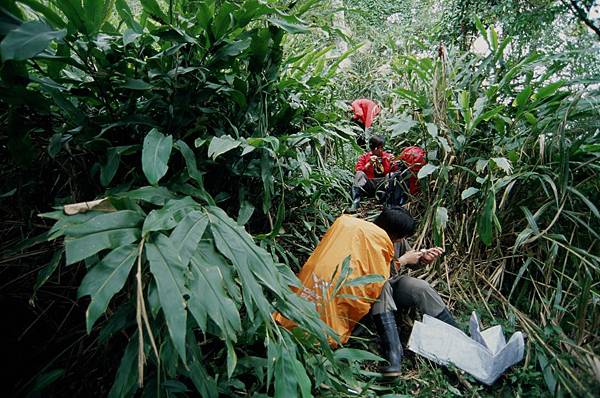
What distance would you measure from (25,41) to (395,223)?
148 cm

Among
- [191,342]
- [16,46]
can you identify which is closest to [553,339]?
[191,342]

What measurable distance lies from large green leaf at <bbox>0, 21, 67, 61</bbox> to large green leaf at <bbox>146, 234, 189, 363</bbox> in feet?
1.46

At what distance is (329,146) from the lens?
104 inches

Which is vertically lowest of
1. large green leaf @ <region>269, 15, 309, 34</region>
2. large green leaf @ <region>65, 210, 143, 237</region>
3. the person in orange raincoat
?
the person in orange raincoat

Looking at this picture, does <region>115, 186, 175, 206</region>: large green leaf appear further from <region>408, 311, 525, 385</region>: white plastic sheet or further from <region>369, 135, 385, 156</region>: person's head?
<region>369, 135, 385, 156</region>: person's head

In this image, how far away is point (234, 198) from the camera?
65.9 inches

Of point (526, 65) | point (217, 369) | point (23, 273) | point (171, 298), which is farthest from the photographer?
point (526, 65)

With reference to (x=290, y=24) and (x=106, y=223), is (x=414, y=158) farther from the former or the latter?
(x=106, y=223)

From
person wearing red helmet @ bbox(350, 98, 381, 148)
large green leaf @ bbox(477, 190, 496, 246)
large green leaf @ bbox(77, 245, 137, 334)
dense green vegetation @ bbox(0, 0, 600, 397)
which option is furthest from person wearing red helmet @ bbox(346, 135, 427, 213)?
large green leaf @ bbox(77, 245, 137, 334)

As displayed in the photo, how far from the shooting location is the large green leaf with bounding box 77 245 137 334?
731 mm

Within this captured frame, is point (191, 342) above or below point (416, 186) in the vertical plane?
below

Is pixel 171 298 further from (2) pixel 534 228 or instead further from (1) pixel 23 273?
(2) pixel 534 228

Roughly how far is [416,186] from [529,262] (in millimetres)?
781

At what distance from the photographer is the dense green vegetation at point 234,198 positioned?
0.90 m
